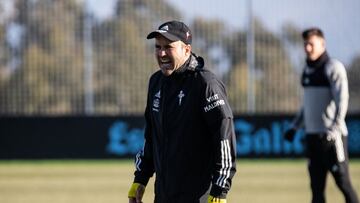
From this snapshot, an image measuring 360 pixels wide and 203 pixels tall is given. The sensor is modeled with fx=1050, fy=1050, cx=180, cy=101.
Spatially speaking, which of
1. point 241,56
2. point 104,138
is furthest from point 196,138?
point 241,56

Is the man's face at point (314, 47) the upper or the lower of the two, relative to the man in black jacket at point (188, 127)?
upper

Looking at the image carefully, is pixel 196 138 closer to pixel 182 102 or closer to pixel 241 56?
pixel 182 102

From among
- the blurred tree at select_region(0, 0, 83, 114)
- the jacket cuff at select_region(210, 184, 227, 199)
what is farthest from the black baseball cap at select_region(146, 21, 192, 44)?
the blurred tree at select_region(0, 0, 83, 114)

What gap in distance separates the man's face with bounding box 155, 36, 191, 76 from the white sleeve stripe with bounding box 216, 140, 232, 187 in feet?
1.88

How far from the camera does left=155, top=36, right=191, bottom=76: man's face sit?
665 cm

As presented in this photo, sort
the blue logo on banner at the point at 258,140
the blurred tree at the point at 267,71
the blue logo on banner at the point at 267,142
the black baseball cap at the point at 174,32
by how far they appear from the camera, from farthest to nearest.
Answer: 1. the blurred tree at the point at 267,71
2. the blue logo on banner at the point at 267,142
3. the blue logo on banner at the point at 258,140
4. the black baseball cap at the point at 174,32

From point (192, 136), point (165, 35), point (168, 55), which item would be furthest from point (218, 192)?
point (165, 35)

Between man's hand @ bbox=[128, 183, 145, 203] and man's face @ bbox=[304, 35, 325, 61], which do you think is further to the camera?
man's face @ bbox=[304, 35, 325, 61]

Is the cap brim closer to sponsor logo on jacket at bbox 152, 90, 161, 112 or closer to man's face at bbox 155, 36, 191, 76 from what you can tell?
man's face at bbox 155, 36, 191, 76

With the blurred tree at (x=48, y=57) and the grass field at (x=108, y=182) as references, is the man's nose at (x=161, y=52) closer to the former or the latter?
the grass field at (x=108, y=182)

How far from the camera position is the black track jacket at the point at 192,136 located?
21.7ft

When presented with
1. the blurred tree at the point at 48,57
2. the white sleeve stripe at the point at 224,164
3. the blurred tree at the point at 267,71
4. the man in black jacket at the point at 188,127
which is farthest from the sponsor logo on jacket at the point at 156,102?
the blurred tree at the point at 48,57

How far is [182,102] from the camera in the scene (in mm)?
6762

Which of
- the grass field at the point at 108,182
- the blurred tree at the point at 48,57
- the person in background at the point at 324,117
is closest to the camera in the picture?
the person in background at the point at 324,117
